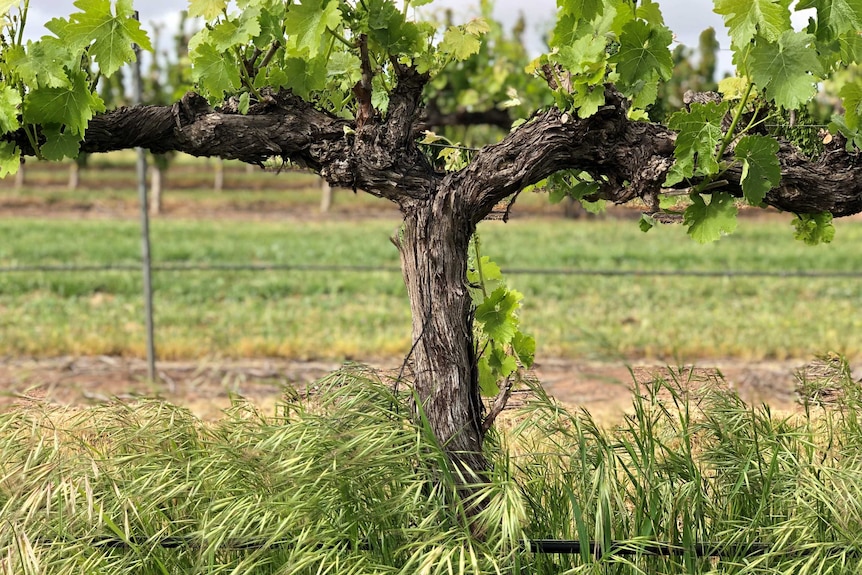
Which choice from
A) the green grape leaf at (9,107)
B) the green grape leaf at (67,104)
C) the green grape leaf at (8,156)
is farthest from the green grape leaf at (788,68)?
the green grape leaf at (8,156)

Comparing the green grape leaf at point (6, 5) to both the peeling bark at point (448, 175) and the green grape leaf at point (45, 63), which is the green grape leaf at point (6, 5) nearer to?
the green grape leaf at point (45, 63)

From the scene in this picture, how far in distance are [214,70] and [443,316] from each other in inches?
34.1

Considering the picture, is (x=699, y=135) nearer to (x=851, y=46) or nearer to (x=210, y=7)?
(x=851, y=46)

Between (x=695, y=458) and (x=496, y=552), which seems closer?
(x=496, y=552)

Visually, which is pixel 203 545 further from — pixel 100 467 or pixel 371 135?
pixel 371 135

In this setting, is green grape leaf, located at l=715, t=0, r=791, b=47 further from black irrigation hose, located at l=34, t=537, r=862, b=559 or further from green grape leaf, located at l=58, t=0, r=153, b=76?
green grape leaf, located at l=58, t=0, r=153, b=76

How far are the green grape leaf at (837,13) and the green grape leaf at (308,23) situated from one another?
3.70ft

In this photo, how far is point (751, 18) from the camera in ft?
7.19

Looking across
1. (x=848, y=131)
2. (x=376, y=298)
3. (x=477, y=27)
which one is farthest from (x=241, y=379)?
(x=848, y=131)

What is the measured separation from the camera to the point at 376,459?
2.33m

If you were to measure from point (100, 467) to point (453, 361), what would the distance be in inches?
39.4

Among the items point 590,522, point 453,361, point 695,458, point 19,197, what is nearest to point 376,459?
point 453,361

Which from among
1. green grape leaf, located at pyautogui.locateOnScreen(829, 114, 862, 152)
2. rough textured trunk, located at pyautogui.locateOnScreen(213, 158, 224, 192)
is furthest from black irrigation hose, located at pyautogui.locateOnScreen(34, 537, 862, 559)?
rough textured trunk, located at pyautogui.locateOnScreen(213, 158, 224, 192)

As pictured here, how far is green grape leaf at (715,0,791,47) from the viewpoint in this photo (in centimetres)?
217
